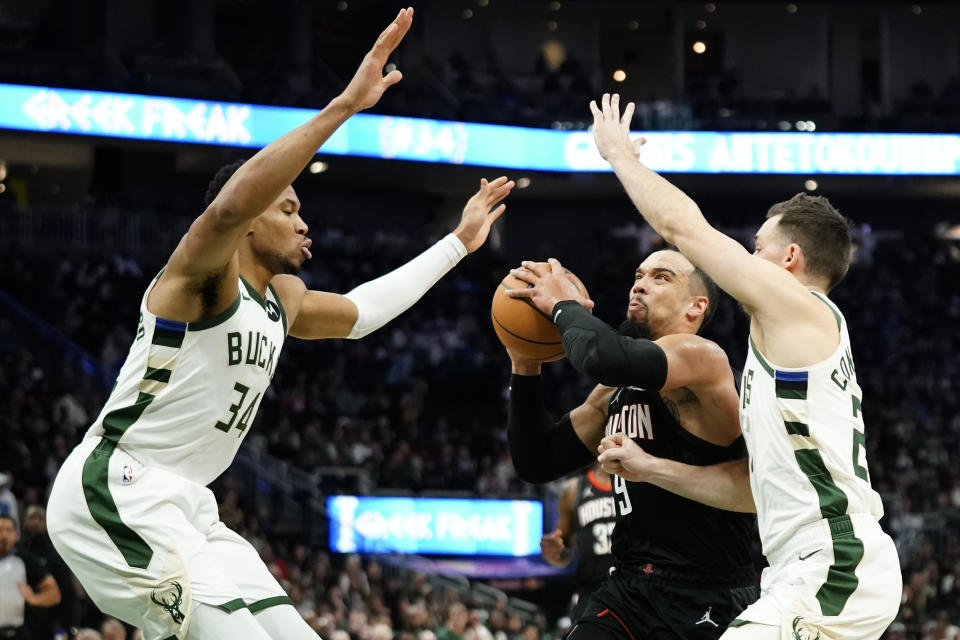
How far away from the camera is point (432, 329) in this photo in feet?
79.7

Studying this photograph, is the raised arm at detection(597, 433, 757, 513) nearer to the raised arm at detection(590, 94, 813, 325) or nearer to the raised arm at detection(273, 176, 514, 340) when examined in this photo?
the raised arm at detection(590, 94, 813, 325)

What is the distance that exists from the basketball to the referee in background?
5.14m

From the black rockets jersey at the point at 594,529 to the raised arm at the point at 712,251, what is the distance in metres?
3.34

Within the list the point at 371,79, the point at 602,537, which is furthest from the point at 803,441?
the point at 602,537

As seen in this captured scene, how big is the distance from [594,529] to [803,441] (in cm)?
363

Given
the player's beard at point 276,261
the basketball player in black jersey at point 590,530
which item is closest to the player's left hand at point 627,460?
the player's beard at point 276,261

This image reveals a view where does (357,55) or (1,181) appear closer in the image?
(1,181)

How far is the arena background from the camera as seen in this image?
661 inches

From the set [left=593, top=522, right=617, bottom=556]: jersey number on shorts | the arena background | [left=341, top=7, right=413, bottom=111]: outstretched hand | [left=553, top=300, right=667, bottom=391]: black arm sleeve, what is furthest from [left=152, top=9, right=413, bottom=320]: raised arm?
the arena background

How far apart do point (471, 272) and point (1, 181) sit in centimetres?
1003

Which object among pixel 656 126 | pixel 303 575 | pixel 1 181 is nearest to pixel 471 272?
pixel 656 126

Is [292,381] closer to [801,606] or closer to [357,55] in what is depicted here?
[357,55]

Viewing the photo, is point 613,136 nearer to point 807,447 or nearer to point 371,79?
point 371,79

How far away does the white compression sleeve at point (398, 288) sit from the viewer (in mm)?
5391
